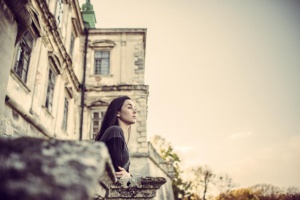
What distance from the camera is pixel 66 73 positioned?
43.3 feet

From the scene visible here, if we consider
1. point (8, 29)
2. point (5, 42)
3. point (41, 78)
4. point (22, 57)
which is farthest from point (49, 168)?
point (41, 78)

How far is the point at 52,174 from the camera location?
2.09 ft

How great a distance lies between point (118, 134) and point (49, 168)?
1783mm

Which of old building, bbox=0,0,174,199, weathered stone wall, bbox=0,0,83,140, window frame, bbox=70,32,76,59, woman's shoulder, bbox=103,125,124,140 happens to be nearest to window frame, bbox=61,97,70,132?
old building, bbox=0,0,174,199

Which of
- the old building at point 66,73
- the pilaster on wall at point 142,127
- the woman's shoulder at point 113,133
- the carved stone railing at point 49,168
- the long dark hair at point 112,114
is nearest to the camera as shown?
the carved stone railing at point 49,168

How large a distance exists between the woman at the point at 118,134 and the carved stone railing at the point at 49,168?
62.7 inches

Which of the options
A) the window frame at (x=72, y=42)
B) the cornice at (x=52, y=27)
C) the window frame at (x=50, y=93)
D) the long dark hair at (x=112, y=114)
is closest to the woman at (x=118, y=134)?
the long dark hair at (x=112, y=114)

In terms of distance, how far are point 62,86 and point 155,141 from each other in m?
21.1

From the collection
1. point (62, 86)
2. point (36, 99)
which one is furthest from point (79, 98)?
point (36, 99)

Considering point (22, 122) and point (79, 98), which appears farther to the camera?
point (79, 98)

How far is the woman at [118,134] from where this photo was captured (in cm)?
236

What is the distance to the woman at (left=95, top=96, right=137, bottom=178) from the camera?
2.36 m

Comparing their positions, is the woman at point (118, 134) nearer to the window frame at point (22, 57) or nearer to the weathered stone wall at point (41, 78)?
the weathered stone wall at point (41, 78)

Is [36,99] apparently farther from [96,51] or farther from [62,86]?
[96,51]
